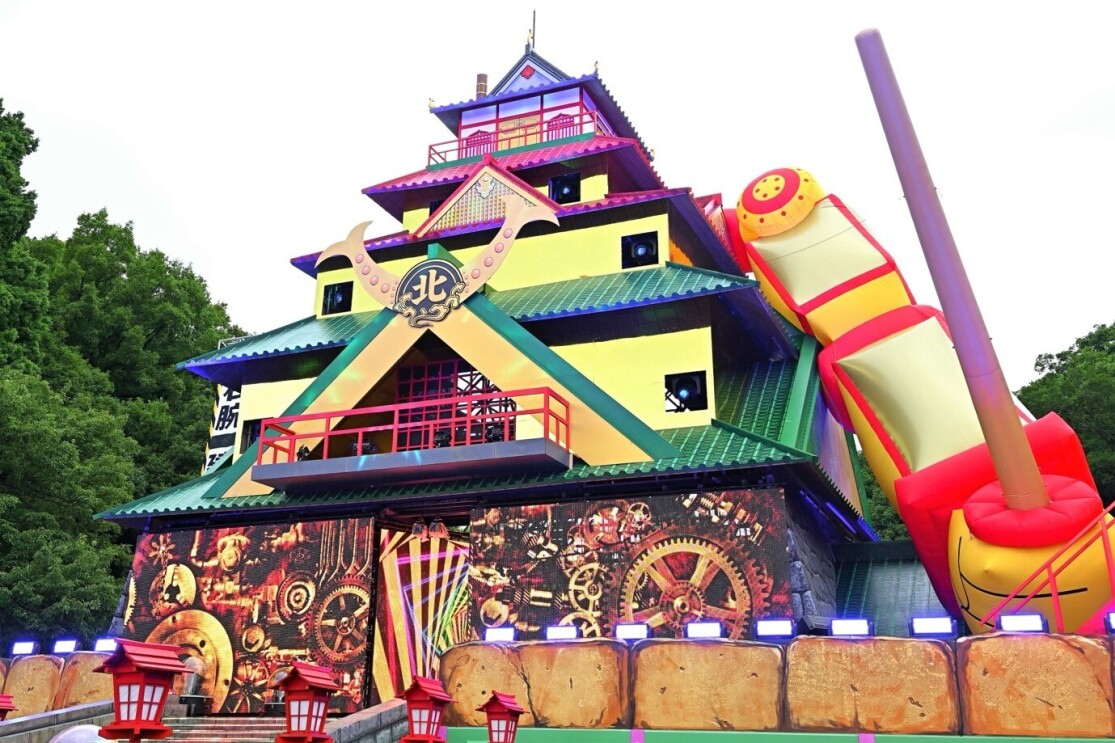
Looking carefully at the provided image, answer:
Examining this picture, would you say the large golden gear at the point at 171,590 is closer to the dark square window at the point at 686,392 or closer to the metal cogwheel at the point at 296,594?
the metal cogwheel at the point at 296,594

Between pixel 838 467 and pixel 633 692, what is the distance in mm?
10107

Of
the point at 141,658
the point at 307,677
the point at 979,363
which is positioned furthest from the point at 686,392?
the point at 141,658

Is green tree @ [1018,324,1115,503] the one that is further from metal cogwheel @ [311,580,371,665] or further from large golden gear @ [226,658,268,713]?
large golden gear @ [226,658,268,713]

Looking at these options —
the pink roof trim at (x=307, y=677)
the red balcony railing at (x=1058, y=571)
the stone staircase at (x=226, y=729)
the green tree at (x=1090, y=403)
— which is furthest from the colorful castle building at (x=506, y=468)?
the green tree at (x=1090, y=403)

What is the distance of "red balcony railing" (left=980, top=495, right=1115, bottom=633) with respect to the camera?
495 inches

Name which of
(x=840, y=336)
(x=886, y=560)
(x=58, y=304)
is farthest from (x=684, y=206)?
(x=58, y=304)

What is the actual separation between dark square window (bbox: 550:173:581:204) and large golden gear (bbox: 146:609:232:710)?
11.6m

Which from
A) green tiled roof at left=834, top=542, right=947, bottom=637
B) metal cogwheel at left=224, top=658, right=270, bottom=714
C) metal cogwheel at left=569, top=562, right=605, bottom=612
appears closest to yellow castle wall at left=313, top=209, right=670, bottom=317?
metal cogwheel at left=569, top=562, right=605, bottom=612

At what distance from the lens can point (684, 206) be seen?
2058cm

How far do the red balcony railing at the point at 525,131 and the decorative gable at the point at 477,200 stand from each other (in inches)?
128

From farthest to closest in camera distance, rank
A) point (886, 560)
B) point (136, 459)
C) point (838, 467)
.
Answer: point (136, 459)
point (838, 467)
point (886, 560)

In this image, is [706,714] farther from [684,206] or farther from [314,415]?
[684,206]

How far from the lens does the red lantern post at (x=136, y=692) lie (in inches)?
297

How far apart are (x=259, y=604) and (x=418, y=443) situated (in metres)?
4.09
